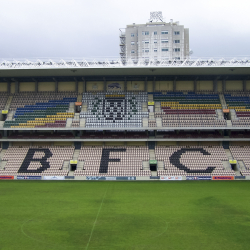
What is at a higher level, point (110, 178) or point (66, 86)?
point (66, 86)

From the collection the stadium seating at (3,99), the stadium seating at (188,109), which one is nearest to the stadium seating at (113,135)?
the stadium seating at (188,109)

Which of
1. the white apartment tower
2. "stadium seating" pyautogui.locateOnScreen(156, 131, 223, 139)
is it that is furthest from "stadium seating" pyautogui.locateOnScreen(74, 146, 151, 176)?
the white apartment tower

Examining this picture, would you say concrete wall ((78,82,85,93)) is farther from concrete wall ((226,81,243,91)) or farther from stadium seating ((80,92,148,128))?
concrete wall ((226,81,243,91))

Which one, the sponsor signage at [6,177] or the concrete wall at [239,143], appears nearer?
the sponsor signage at [6,177]

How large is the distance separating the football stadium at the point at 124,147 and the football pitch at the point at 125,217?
0.09 m

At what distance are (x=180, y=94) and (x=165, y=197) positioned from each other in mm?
21028

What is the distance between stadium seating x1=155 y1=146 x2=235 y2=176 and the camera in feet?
101

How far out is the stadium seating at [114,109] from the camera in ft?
117

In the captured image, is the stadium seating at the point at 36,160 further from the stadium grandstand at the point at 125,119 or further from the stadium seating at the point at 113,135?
the stadium seating at the point at 113,135

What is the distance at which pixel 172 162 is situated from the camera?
106 ft

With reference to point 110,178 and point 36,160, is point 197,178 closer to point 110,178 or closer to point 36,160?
point 110,178

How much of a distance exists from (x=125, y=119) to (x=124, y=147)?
3550mm

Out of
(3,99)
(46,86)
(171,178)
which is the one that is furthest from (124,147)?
(3,99)

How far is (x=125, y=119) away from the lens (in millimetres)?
36031
